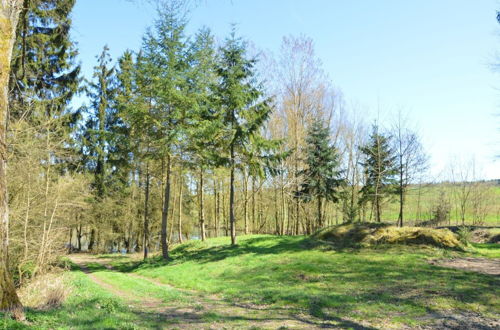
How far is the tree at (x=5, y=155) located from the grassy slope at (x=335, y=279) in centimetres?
701

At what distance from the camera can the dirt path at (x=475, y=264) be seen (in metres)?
13.1

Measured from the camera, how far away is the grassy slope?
31.1 ft

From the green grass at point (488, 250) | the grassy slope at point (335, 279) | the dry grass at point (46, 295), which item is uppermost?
the dry grass at point (46, 295)

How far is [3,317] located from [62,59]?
2253 centimetres

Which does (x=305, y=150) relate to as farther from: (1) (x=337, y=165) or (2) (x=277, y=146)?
(2) (x=277, y=146)

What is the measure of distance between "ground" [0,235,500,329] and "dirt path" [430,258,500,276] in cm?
4

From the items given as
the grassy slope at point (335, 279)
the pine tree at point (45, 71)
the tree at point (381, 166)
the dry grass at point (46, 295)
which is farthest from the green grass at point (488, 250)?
the pine tree at point (45, 71)

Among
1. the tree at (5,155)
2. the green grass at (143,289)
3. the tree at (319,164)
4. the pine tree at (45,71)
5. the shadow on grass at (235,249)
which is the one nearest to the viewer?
the tree at (5,155)

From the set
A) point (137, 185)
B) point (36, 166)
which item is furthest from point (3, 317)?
point (137, 185)

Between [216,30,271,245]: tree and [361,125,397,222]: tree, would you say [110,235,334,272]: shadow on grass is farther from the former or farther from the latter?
[361,125,397,222]: tree

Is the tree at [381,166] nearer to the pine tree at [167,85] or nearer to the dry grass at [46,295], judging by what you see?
the pine tree at [167,85]

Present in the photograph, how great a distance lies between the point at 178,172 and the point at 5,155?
709 inches

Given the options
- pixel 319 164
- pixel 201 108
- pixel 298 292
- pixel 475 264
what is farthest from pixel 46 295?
pixel 319 164

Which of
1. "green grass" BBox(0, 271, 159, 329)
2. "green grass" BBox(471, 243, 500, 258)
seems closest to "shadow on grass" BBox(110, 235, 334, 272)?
"green grass" BBox(471, 243, 500, 258)
